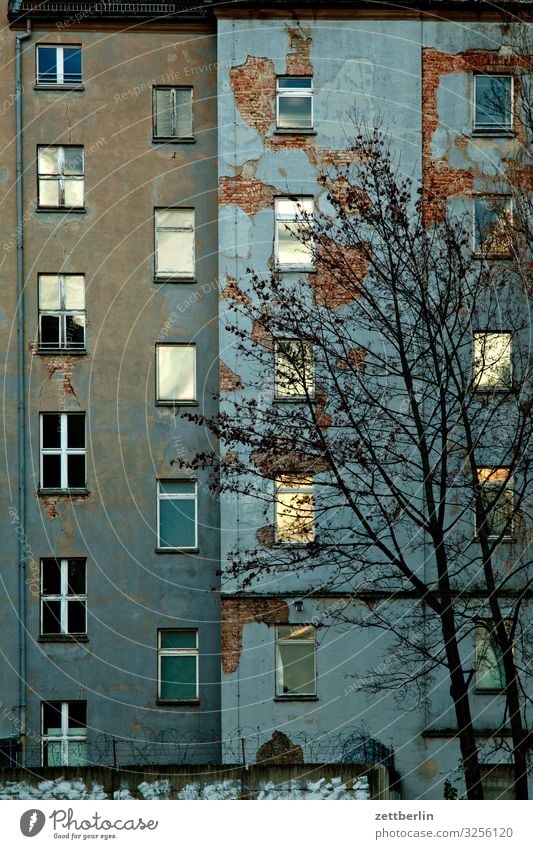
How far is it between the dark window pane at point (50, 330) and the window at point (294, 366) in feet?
17.3

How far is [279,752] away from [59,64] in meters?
16.2

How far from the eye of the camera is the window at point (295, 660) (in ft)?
106

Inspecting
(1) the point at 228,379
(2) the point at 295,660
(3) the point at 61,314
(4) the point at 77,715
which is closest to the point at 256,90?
(1) the point at 228,379

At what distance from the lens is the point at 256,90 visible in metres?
33.7

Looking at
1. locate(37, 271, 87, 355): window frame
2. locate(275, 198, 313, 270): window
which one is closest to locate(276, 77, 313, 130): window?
locate(275, 198, 313, 270): window

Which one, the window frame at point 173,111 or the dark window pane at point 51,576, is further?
the window frame at point 173,111

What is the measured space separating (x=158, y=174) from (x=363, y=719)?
42.5ft

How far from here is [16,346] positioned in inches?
1352

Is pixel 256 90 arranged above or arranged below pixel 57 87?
below

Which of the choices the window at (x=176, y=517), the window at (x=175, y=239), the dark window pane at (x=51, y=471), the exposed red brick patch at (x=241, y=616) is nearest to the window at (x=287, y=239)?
the window at (x=175, y=239)

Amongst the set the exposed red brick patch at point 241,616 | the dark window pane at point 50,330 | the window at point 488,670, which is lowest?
the window at point 488,670

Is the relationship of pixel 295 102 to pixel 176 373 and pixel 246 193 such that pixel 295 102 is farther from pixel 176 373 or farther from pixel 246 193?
pixel 176 373

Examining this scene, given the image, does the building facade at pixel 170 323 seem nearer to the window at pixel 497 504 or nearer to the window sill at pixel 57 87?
the window sill at pixel 57 87

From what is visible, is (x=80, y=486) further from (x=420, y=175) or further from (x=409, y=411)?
(x=420, y=175)
